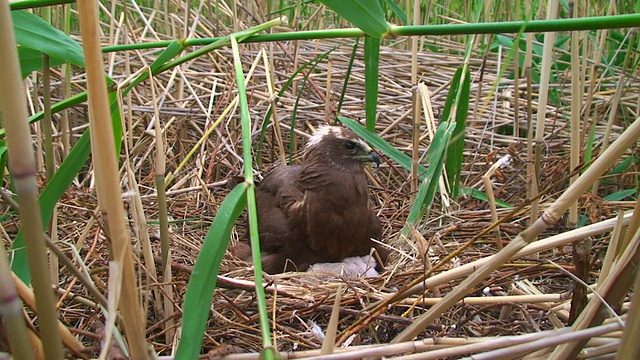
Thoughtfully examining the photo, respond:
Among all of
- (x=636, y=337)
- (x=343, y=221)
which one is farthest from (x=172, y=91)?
(x=636, y=337)

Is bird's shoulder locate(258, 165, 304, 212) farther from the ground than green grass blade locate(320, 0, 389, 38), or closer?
closer

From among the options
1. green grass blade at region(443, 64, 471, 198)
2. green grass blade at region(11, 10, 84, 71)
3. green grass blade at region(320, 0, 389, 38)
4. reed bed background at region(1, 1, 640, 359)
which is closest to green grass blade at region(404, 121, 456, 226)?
green grass blade at region(443, 64, 471, 198)

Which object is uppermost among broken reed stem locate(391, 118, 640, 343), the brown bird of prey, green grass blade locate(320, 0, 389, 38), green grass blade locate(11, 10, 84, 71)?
green grass blade locate(320, 0, 389, 38)

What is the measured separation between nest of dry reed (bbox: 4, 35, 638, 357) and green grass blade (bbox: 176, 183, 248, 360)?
385mm

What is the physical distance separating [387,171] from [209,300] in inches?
123

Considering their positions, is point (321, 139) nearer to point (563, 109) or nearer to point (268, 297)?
point (268, 297)

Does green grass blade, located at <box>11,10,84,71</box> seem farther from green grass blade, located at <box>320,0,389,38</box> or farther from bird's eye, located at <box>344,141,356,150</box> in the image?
bird's eye, located at <box>344,141,356,150</box>

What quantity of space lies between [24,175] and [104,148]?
134 millimetres

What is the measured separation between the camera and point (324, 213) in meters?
3.33

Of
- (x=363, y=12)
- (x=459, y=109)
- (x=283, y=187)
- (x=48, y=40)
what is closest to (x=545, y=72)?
(x=459, y=109)

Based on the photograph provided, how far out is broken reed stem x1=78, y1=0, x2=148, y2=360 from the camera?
1073 millimetres

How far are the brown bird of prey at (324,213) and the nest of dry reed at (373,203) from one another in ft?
0.67

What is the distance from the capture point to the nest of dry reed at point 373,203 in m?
2.10

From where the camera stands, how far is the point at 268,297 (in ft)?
8.07
